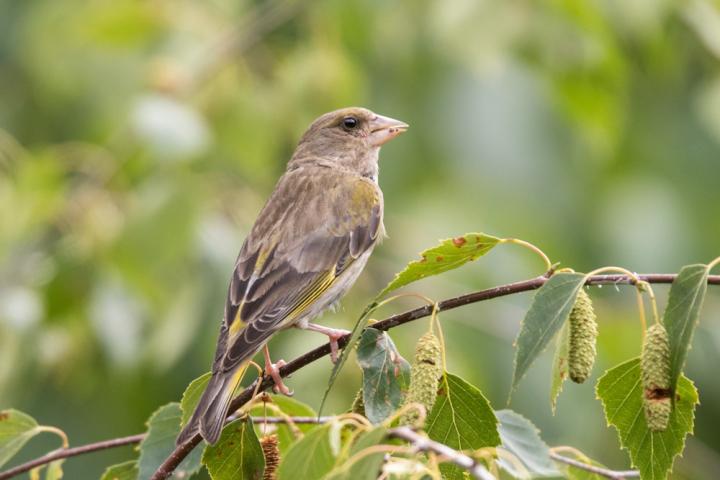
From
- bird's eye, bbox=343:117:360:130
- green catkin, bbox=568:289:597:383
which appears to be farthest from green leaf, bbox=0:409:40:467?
bird's eye, bbox=343:117:360:130

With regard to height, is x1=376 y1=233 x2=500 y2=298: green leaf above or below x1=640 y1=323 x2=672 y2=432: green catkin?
above

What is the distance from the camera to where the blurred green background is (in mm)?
5922

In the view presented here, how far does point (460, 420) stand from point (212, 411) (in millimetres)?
702

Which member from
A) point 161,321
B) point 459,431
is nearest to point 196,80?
point 161,321

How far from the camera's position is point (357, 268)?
207 inches

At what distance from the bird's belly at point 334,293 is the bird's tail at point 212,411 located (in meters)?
1.02

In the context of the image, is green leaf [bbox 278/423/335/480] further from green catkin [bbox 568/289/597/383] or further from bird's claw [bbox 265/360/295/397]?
bird's claw [bbox 265/360/295/397]

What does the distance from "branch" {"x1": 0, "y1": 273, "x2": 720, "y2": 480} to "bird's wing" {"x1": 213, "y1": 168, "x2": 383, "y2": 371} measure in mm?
611

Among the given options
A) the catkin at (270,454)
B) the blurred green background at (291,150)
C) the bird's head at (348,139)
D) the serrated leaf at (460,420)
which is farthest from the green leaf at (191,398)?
the bird's head at (348,139)

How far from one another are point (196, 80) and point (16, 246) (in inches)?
52.0

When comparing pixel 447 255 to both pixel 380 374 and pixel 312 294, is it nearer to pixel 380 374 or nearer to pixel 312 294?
pixel 380 374

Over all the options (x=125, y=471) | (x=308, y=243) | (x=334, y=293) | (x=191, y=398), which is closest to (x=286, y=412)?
(x=191, y=398)

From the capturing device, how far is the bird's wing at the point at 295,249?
4574 millimetres

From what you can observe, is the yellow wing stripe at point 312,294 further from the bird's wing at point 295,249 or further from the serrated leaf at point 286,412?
the serrated leaf at point 286,412
